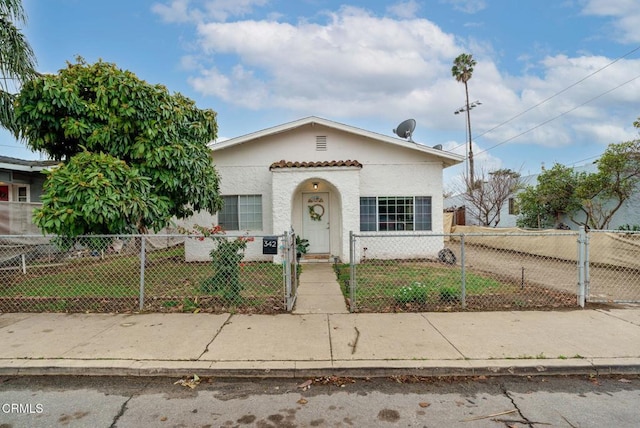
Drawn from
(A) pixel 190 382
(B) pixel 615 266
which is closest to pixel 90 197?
(A) pixel 190 382

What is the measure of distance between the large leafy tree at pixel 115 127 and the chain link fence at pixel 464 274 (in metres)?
4.03

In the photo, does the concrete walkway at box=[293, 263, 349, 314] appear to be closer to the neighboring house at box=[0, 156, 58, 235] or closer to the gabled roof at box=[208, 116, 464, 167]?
the gabled roof at box=[208, 116, 464, 167]

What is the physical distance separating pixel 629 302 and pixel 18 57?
12791mm

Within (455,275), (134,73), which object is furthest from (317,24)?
(455,275)

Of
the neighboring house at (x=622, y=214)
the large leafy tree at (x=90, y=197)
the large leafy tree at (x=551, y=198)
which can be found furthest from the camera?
the large leafy tree at (x=551, y=198)

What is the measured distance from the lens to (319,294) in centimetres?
663

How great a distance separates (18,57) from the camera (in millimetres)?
6477

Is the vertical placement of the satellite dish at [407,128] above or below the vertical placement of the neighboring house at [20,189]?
above

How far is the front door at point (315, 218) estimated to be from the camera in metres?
11.4

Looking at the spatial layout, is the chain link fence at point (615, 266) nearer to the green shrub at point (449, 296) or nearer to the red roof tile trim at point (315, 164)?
the green shrub at point (449, 296)

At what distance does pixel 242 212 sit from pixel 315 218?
8.43 ft

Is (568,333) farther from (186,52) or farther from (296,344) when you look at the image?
(186,52)

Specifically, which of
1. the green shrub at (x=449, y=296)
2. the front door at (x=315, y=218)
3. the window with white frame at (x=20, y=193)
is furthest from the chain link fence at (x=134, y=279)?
the window with white frame at (x=20, y=193)

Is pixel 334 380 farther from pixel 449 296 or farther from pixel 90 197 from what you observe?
pixel 90 197
